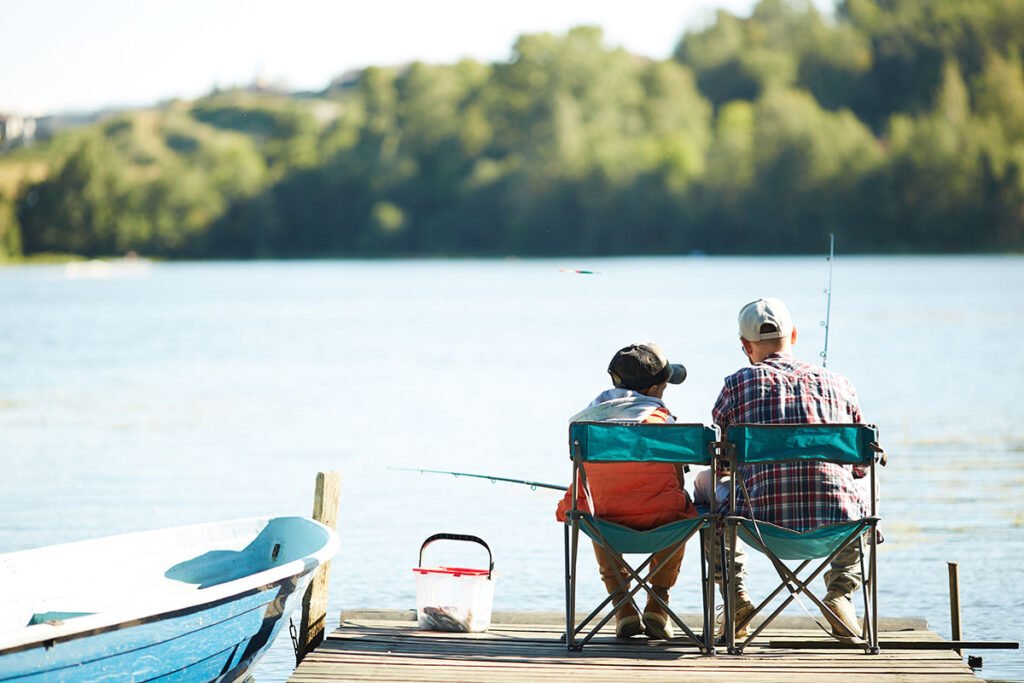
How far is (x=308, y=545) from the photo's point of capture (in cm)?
602

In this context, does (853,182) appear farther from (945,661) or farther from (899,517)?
(945,661)

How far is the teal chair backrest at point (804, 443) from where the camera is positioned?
4.95m

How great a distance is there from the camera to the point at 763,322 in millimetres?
5242

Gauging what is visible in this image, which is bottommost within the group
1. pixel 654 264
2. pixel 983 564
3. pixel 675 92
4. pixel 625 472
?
pixel 983 564

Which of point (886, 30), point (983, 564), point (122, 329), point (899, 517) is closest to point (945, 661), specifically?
point (983, 564)

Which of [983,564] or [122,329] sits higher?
[122,329]

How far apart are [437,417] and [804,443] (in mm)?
13577

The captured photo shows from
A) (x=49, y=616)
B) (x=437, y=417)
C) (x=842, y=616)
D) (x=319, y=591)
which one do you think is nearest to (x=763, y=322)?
(x=842, y=616)

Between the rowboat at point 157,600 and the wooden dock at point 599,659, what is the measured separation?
313 mm

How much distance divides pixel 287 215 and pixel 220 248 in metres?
4.61

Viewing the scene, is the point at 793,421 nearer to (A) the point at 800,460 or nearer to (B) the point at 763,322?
(A) the point at 800,460

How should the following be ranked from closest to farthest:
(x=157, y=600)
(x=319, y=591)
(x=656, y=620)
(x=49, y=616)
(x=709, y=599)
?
(x=709, y=599)
(x=656, y=620)
(x=157, y=600)
(x=49, y=616)
(x=319, y=591)

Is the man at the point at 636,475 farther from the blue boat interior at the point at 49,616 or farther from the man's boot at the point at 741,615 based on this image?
the blue boat interior at the point at 49,616

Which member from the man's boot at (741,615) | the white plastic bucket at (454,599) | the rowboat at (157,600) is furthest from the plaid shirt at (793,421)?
the rowboat at (157,600)
